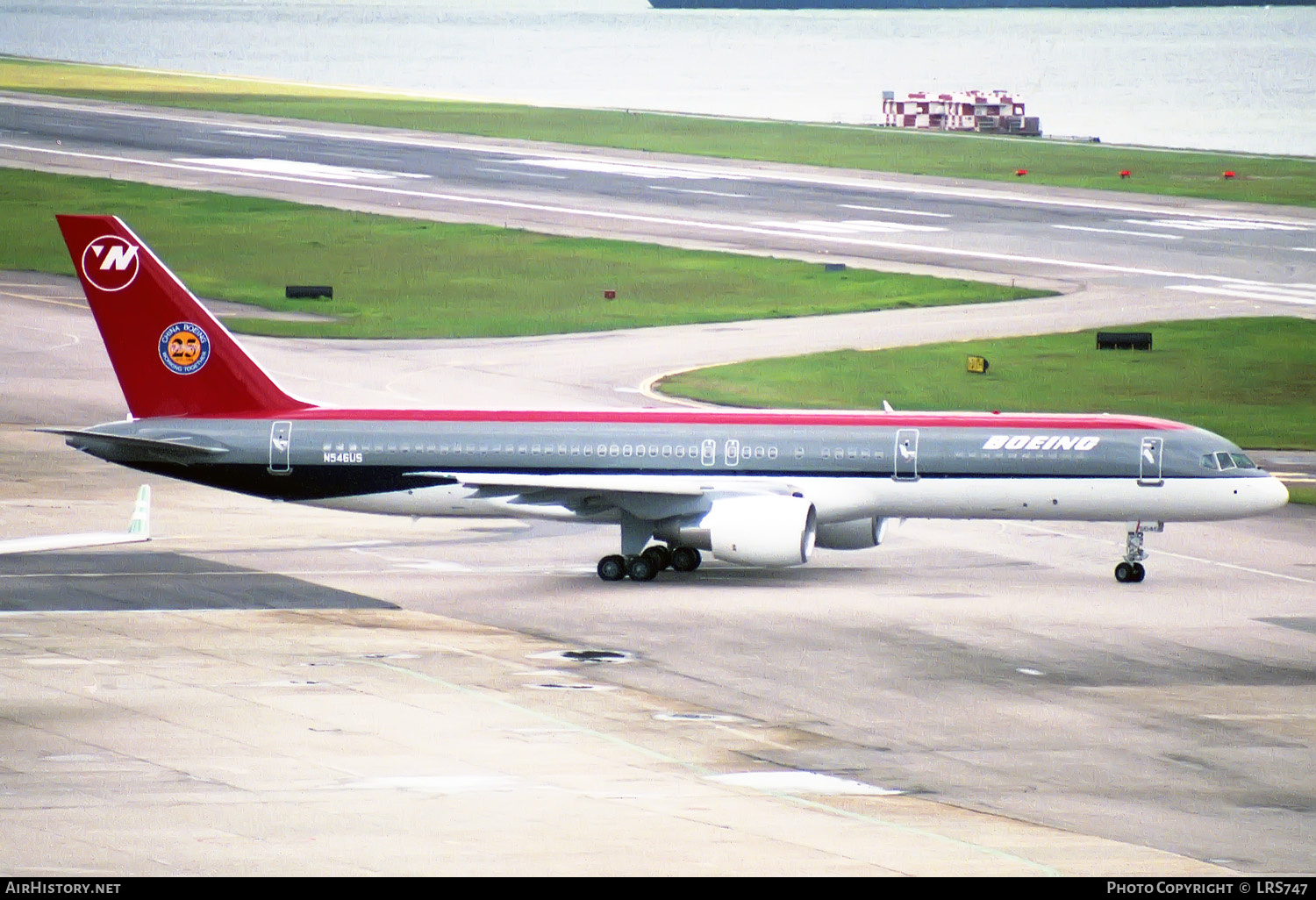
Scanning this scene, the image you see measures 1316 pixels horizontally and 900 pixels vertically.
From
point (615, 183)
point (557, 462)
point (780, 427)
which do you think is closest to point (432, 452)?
point (557, 462)

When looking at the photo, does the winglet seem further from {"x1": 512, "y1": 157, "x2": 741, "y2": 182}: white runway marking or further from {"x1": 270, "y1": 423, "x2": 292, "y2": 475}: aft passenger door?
{"x1": 512, "y1": 157, "x2": 741, "y2": 182}: white runway marking

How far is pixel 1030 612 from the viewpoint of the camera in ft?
153

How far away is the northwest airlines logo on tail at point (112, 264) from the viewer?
52.1 m

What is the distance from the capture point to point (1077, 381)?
79.9m

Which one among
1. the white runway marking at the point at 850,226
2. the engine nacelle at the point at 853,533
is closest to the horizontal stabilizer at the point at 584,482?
the engine nacelle at the point at 853,533

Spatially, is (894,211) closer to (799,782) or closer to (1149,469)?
(1149,469)

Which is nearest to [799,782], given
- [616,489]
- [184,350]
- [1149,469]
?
[616,489]

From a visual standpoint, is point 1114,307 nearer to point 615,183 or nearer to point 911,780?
point 615,183

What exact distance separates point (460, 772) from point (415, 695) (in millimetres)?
5697

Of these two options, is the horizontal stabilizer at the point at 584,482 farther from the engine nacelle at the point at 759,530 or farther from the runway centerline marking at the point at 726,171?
the runway centerline marking at the point at 726,171

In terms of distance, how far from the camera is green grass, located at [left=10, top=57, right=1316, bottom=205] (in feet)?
484

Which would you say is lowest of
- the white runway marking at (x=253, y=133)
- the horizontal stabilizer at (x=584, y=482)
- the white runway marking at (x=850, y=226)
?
the horizontal stabilizer at (x=584, y=482)

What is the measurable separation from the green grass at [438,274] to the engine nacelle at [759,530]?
42.1m

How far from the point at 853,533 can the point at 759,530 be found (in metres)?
3.95
